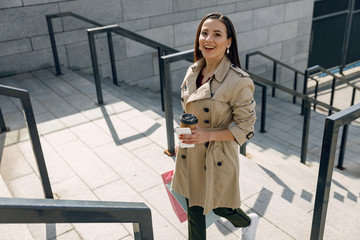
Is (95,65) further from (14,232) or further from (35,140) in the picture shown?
(14,232)

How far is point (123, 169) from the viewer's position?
157 inches

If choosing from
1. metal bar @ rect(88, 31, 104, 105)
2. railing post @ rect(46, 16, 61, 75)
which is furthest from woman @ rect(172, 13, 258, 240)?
railing post @ rect(46, 16, 61, 75)

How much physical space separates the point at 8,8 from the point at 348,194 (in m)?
6.09

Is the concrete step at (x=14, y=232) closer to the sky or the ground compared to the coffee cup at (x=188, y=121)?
closer to the ground

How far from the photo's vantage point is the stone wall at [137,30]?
648 cm

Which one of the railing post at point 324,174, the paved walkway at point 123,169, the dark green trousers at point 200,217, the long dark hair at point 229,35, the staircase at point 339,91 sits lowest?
the staircase at point 339,91

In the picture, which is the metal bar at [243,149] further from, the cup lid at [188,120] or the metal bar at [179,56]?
the cup lid at [188,120]

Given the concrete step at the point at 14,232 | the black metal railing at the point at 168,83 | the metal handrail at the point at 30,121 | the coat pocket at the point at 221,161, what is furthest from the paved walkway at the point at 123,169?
the coat pocket at the point at 221,161

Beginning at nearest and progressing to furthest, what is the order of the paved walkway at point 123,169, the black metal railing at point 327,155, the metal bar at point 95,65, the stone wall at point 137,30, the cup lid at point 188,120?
1. the black metal railing at point 327,155
2. the cup lid at point 188,120
3. the paved walkway at point 123,169
4. the metal bar at point 95,65
5. the stone wall at point 137,30

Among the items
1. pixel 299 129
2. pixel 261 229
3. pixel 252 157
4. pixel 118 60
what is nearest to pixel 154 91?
pixel 118 60

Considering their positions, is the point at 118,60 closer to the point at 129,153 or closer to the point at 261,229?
the point at 129,153

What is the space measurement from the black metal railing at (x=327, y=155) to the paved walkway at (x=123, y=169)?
75 cm

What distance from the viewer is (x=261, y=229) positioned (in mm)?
3086

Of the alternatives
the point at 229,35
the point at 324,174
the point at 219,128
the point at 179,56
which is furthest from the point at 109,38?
the point at 324,174
